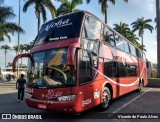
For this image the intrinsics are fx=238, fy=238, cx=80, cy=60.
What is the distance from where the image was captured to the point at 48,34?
963 centimetres

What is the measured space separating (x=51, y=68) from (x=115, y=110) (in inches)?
148

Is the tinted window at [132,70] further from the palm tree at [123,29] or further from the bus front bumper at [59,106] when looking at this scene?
the palm tree at [123,29]

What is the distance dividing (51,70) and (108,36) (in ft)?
13.5

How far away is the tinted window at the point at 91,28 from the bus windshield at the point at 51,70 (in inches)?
52.4

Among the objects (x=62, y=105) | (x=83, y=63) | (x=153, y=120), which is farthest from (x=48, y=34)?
(x=153, y=120)

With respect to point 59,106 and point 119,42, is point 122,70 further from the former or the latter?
point 59,106

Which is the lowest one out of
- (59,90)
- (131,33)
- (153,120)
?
(153,120)

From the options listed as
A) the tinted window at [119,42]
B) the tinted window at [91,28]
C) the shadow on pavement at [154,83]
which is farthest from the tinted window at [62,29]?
the shadow on pavement at [154,83]

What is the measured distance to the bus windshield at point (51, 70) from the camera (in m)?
8.23

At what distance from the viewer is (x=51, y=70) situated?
8.52 m

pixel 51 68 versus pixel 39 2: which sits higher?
pixel 39 2

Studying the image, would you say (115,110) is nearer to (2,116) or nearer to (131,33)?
(2,116)

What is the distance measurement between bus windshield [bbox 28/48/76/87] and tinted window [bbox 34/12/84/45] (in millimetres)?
756

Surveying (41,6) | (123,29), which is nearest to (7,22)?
(41,6)
